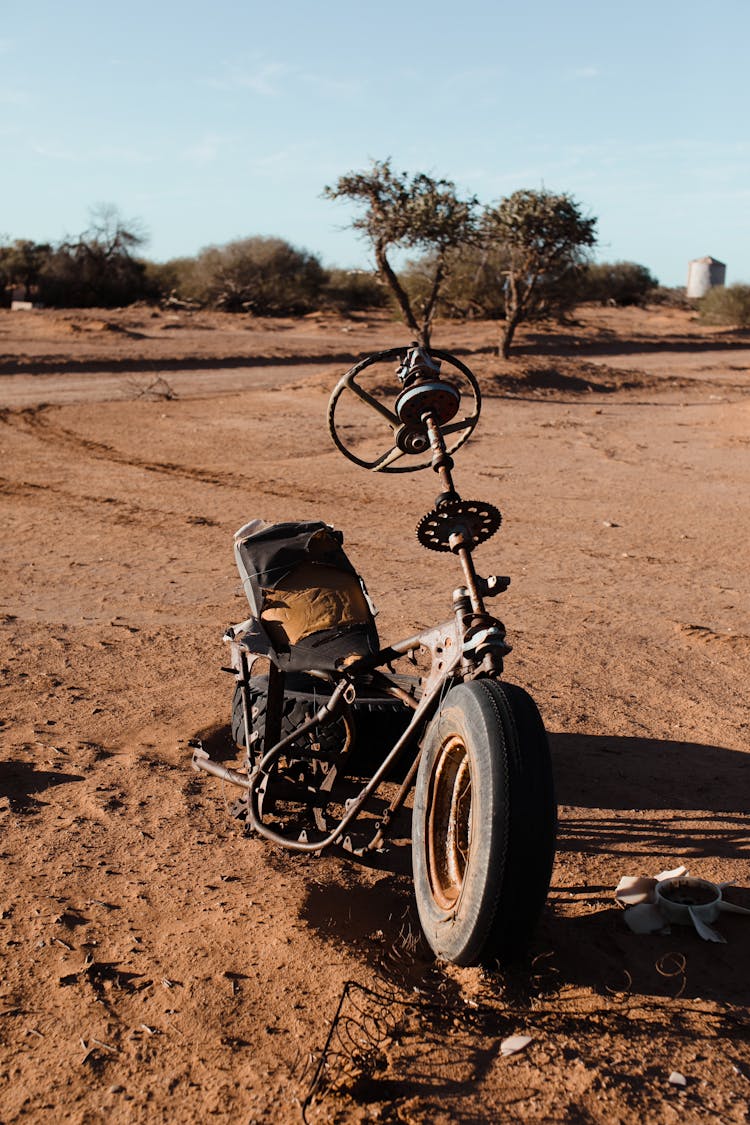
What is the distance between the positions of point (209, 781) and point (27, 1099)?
189cm

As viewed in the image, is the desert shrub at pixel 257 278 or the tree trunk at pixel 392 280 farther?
the desert shrub at pixel 257 278

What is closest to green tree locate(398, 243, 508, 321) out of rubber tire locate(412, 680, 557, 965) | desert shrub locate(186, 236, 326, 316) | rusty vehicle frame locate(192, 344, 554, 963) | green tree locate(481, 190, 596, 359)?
desert shrub locate(186, 236, 326, 316)

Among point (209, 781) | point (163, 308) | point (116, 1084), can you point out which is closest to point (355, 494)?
point (209, 781)

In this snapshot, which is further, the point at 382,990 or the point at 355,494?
the point at 355,494

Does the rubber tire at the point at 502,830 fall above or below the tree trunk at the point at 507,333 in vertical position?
below

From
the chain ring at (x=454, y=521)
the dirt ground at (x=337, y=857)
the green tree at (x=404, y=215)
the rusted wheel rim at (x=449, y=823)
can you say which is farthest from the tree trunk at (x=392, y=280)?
the rusted wheel rim at (x=449, y=823)

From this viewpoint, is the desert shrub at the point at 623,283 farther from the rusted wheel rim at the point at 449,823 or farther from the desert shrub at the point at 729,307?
the rusted wheel rim at the point at 449,823

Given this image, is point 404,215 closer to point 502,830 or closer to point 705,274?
point 502,830

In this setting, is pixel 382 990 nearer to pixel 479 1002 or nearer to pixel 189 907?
pixel 479 1002

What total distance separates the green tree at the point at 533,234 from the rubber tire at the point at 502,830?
67.8 ft

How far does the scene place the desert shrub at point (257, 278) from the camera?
35.7m

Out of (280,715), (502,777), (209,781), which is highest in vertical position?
(502,777)

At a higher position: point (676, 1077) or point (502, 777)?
point (502, 777)

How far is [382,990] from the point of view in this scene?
2.99 m
